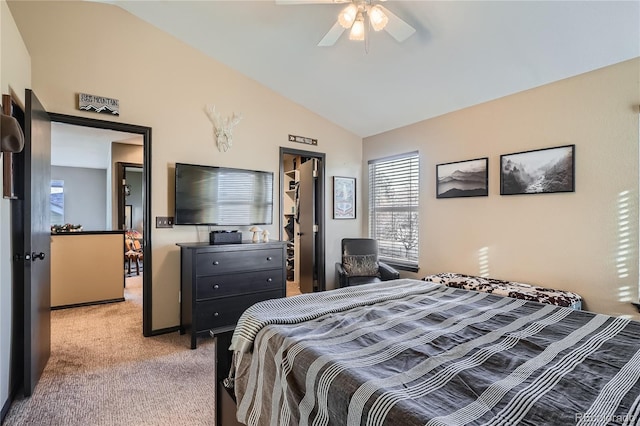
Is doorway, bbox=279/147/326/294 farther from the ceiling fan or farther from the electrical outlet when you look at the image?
the ceiling fan

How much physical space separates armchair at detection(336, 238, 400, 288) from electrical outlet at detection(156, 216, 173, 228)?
2.12 metres

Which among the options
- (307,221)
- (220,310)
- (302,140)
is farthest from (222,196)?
(307,221)

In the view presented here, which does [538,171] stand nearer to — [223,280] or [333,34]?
[333,34]

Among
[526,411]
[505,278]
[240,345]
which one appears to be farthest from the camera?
[505,278]

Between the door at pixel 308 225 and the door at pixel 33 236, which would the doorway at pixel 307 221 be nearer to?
the door at pixel 308 225

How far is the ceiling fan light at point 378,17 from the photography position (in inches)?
81.2

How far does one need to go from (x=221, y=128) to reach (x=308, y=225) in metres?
1.94

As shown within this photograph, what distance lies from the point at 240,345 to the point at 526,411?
110cm

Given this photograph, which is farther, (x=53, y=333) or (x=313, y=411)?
(x=53, y=333)

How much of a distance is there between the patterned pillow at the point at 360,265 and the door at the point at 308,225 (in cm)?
59

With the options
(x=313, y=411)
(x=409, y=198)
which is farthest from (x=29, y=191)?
(x=409, y=198)

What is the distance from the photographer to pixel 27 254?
210 cm

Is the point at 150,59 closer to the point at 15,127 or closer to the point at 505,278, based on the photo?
the point at 15,127

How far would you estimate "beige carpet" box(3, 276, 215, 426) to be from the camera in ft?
6.43
